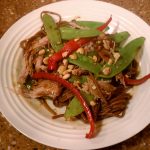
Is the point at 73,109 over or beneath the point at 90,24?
beneath

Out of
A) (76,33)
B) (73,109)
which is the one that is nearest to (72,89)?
(73,109)

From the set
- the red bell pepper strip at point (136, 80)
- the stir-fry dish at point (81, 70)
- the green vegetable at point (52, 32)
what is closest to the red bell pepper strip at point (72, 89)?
the stir-fry dish at point (81, 70)

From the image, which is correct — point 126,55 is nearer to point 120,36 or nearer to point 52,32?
point 120,36

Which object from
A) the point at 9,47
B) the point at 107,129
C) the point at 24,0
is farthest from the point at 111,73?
the point at 24,0

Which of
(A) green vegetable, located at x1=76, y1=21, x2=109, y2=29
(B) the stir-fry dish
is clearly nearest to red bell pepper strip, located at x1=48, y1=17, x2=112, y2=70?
(B) the stir-fry dish

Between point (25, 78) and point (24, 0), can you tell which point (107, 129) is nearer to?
point (25, 78)

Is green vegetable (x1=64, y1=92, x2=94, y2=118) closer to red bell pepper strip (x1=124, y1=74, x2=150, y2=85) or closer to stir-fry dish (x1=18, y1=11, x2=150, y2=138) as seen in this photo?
stir-fry dish (x1=18, y1=11, x2=150, y2=138)
